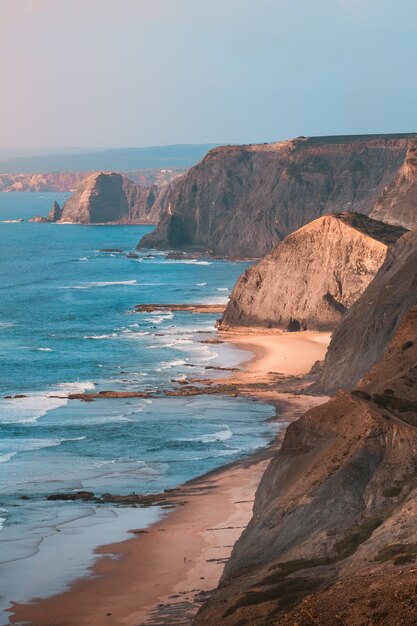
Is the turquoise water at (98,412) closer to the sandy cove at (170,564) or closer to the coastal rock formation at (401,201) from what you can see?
the sandy cove at (170,564)

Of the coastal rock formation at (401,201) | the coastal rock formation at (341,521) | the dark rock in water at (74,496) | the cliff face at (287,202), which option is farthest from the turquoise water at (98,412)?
the cliff face at (287,202)

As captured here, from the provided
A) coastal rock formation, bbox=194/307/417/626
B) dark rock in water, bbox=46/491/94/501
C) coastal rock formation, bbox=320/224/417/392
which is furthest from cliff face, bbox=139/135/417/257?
coastal rock formation, bbox=194/307/417/626

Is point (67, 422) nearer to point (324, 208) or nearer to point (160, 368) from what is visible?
point (160, 368)

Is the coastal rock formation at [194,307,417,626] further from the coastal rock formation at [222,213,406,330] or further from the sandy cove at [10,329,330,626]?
the coastal rock formation at [222,213,406,330]

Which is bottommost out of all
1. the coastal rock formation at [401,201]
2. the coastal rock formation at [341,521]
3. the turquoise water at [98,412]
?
the turquoise water at [98,412]

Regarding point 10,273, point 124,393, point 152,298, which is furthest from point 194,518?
point 10,273

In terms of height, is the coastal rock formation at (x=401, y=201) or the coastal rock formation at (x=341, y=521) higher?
the coastal rock formation at (x=401, y=201)
